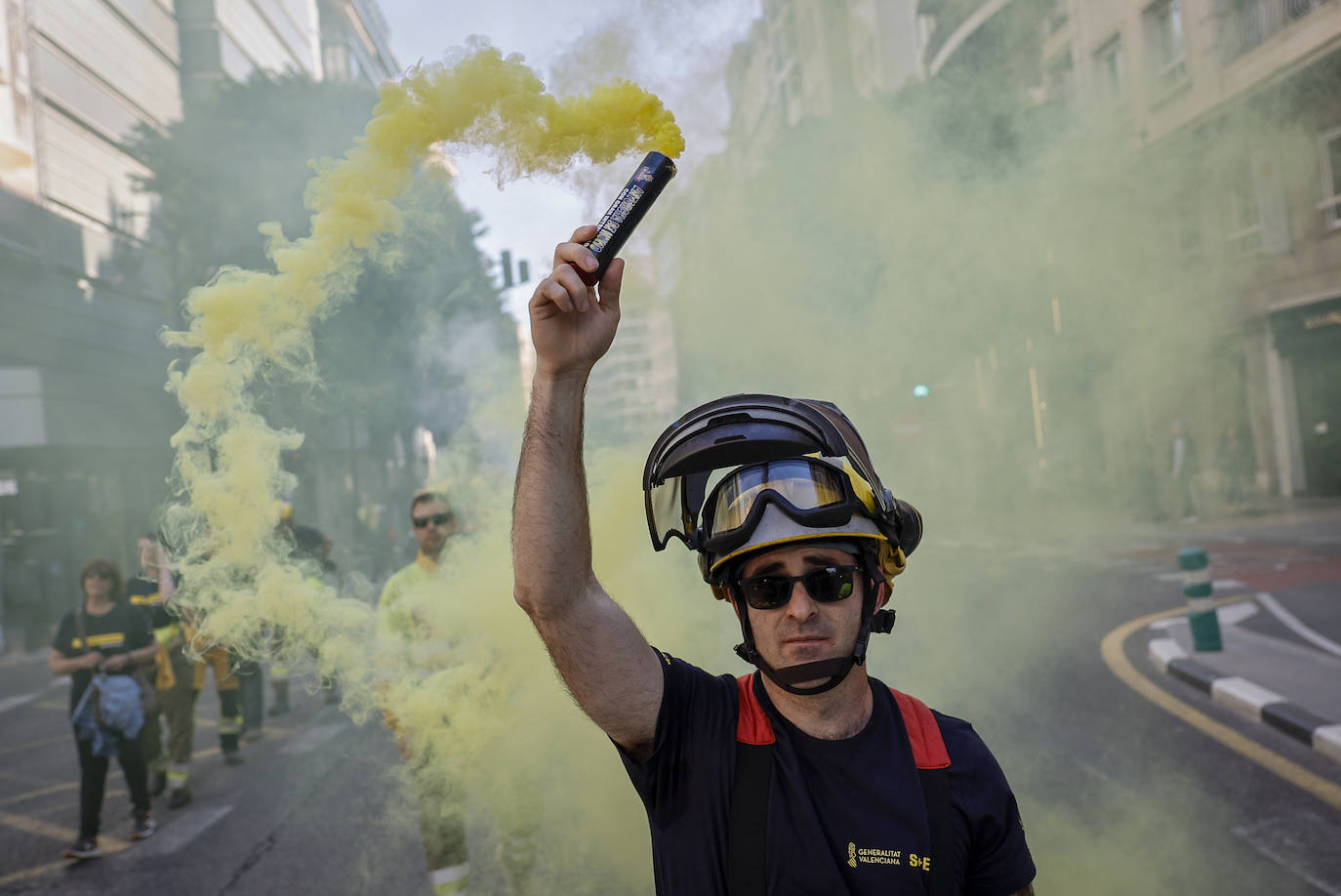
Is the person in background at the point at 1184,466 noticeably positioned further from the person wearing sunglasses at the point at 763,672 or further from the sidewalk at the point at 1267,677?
the person wearing sunglasses at the point at 763,672

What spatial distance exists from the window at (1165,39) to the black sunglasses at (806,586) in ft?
42.3

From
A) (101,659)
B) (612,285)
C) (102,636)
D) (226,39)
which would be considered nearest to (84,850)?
(101,659)

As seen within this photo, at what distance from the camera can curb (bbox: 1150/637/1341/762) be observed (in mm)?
4699

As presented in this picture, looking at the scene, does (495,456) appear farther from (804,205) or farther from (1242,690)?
(1242,690)

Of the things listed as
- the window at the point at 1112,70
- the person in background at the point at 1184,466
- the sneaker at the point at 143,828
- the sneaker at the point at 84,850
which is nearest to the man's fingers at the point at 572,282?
the sneaker at the point at 84,850

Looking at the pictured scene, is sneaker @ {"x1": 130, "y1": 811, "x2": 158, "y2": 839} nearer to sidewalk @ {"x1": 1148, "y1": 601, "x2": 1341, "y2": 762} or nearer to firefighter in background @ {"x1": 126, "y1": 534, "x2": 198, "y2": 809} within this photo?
firefighter in background @ {"x1": 126, "y1": 534, "x2": 198, "y2": 809}

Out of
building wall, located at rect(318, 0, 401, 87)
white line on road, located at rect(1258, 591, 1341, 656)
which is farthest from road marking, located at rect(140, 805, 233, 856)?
building wall, located at rect(318, 0, 401, 87)

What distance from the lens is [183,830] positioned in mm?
5121

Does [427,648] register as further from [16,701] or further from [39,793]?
[16,701]

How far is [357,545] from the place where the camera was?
41.7 feet

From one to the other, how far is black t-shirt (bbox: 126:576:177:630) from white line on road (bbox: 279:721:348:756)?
4.26 feet

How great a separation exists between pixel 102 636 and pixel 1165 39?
1345 cm

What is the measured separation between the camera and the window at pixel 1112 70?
39.1 feet

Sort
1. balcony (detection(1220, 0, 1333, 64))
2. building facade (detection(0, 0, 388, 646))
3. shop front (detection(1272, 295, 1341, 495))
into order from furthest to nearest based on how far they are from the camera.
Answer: shop front (detection(1272, 295, 1341, 495)) → building facade (detection(0, 0, 388, 646)) → balcony (detection(1220, 0, 1333, 64))
